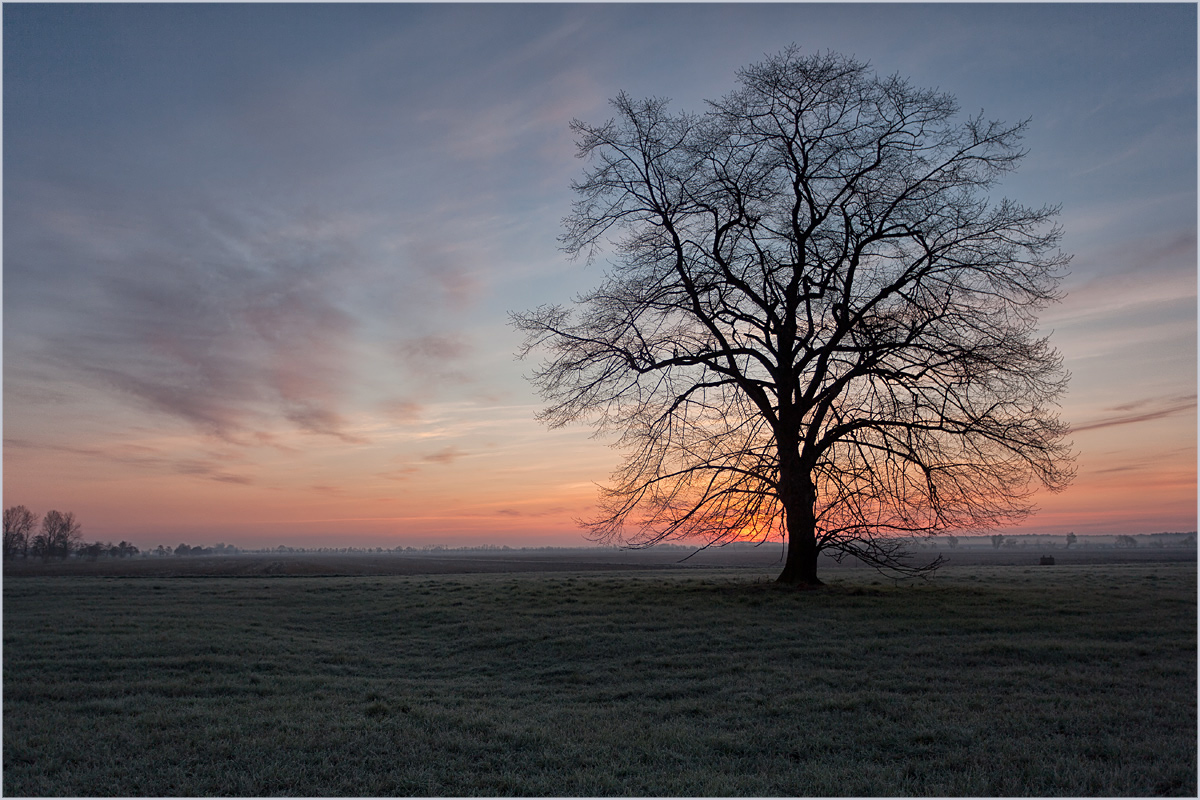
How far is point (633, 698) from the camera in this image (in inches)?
A: 441

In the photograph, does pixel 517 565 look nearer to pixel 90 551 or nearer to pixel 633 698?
pixel 633 698

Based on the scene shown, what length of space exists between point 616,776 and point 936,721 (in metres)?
4.48

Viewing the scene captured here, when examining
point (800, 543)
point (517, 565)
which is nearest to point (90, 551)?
point (517, 565)

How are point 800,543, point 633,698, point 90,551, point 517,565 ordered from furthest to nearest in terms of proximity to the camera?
point 90,551 < point 517,565 < point 800,543 < point 633,698

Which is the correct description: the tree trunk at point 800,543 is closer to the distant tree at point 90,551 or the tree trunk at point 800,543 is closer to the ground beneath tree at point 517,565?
the ground beneath tree at point 517,565

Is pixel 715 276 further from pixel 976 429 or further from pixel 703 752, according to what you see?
pixel 703 752

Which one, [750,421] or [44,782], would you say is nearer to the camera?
[44,782]

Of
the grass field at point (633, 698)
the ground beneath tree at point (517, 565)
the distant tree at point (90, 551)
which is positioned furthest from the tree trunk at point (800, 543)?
the distant tree at point (90, 551)

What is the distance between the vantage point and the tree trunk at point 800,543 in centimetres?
2127

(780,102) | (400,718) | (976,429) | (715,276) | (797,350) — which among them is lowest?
(400,718)

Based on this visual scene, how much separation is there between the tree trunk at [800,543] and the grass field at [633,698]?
1.07m

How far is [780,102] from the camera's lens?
21344 millimetres

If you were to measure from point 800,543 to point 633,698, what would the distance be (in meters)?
11.8

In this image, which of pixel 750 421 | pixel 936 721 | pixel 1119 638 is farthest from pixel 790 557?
pixel 936 721
